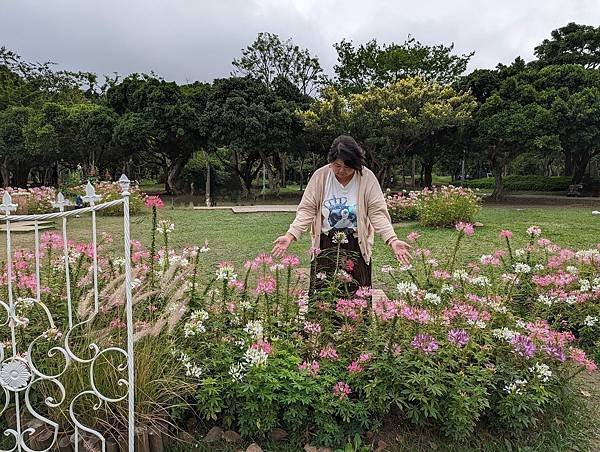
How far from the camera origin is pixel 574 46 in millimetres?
24922

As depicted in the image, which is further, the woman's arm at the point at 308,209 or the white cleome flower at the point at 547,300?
the woman's arm at the point at 308,209

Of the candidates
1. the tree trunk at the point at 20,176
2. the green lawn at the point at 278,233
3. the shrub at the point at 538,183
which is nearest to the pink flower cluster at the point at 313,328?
the green lawn at the point at 278,233

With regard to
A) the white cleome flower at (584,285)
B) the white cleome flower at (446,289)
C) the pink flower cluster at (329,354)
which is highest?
the white cleome flower at (446,289)

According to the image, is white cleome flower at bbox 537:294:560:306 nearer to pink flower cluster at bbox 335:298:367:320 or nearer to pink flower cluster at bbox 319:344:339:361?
pink flower cluster at bbox 335:298:367:320

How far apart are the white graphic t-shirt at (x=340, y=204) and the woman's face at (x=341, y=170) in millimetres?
44

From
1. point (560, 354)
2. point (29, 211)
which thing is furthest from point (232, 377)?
point (29, 211)

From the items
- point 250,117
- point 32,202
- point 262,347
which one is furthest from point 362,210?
point 250,117

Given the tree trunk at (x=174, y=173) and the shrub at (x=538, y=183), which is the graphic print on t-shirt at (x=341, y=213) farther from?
the shrub at (x=538, y=183)

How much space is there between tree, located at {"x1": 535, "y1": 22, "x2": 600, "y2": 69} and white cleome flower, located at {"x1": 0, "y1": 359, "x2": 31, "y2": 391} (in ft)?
85.7

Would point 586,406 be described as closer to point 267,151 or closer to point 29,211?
point 29,211

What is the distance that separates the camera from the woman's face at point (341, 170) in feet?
9.78

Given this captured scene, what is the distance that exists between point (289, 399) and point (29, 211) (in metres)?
13.0

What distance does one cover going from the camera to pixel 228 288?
3.09 metres

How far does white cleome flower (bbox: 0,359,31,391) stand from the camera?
2002 millimetres
